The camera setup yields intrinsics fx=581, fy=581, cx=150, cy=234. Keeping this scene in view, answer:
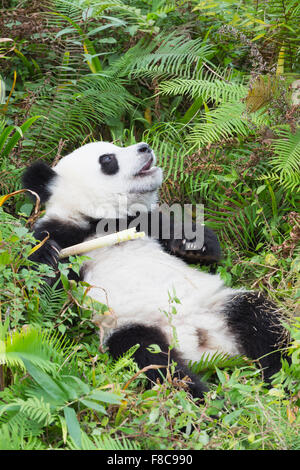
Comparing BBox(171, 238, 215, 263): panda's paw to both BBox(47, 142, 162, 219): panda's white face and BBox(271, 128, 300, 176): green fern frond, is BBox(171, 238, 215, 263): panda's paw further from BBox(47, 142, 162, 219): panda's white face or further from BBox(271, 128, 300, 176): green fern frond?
BBox(271, 128, 300, 176): green fern frond

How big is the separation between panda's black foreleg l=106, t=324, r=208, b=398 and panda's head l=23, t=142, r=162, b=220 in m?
0.90

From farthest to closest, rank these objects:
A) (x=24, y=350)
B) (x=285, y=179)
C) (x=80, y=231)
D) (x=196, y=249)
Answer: (x=285, y=179), (x=196, y=249), (x=80, y=231), (x=24, y=350)

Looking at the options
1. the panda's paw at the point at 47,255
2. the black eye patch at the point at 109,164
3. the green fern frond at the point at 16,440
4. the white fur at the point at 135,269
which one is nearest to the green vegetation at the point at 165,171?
the green fern frond at the point at 16,440

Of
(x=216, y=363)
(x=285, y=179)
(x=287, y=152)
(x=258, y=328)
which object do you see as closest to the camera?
(x=216, y=363)

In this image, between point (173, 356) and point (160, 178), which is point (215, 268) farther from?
point (173, 356)

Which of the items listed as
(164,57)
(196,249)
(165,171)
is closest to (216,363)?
(196,249)

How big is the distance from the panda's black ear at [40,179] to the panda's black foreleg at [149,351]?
1.13 m

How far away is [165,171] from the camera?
5020 millimetres

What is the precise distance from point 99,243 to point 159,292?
493 mm

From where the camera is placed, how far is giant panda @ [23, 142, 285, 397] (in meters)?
3.46

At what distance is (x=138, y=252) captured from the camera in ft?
12.7

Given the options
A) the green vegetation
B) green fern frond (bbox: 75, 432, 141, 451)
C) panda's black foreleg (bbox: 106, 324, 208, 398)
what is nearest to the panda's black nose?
the green vegetation

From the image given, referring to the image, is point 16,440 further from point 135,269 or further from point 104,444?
point 135,269
